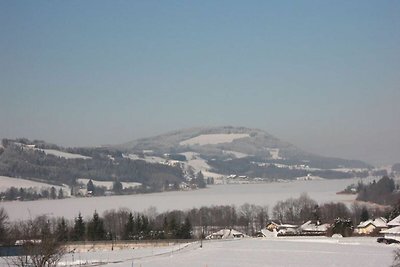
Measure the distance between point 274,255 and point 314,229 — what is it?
32458mm

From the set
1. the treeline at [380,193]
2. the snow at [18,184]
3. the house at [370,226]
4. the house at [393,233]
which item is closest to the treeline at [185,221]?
the house at [370,226]

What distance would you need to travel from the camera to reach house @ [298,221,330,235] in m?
67.2

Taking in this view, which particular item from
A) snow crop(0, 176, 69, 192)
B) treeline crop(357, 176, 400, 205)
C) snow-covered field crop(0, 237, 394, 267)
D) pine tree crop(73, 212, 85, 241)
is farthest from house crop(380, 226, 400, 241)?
snow crop(0, 176, 69, 192)

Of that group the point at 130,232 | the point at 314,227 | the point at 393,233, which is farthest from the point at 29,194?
the point at 393,233

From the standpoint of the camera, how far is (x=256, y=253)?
42250 mm

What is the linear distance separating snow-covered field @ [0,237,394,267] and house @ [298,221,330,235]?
15942 millimetres

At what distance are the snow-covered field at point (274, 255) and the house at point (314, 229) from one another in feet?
52.3

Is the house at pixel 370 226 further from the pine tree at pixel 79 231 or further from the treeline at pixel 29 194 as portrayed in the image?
the treeline at pixel 29 194

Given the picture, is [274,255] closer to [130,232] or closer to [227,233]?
[130,232]

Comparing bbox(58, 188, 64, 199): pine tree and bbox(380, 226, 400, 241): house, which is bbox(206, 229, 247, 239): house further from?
bbox(58, 188, 64, 199): pine tree

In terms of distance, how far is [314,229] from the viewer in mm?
71750

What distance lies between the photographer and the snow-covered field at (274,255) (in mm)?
35938

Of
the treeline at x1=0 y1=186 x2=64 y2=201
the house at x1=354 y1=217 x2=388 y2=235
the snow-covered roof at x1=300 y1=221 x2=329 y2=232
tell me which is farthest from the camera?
the treeline at x1=0 y1=186 x2=64 y2=201

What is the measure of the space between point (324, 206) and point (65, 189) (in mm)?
109985
